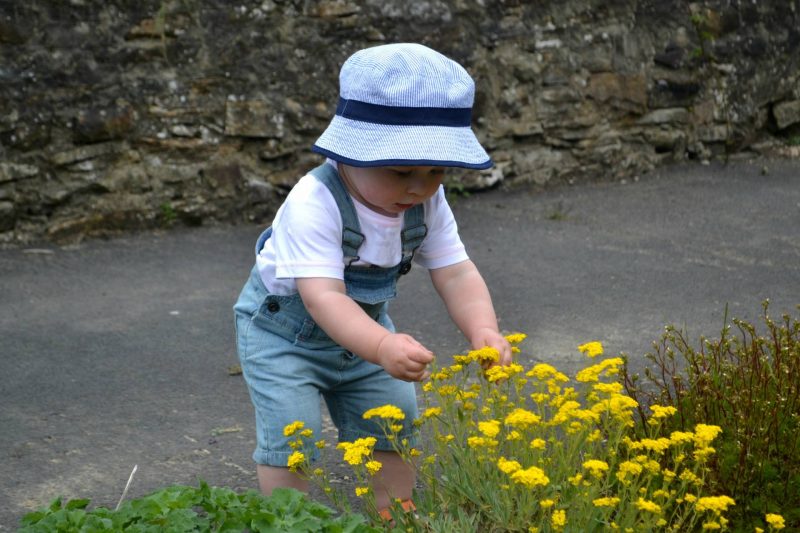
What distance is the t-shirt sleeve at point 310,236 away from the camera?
290 centimetres

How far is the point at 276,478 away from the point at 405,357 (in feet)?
2.09

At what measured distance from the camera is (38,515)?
8.57 ft

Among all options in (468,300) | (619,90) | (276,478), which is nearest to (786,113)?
(619,90)

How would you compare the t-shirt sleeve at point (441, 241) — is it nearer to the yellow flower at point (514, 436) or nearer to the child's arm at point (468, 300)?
the child's arm at point (468, 300)

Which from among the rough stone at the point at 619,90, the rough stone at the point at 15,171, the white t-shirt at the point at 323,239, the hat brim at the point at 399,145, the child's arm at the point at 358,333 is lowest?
the rough stone at the point at 15,171

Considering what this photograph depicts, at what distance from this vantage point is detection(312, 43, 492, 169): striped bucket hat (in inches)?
112

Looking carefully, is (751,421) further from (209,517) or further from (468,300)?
(209,517)

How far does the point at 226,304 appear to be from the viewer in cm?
536

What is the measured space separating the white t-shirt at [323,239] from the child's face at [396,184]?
67 mm

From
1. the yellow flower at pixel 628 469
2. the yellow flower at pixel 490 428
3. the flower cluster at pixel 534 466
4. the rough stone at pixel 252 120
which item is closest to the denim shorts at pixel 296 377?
the flower cluster at pixel 534 466

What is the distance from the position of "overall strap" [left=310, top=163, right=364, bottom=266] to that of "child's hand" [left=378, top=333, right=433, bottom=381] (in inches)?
15.5

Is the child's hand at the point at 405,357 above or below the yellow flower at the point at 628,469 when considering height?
above

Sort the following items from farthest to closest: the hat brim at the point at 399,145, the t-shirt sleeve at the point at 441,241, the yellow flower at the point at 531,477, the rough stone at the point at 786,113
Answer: the rough stone at the point at 786,113 < the t-shirt sleeve at the point at 441,241 < the hat brim at the point at 399,145 < the yellow flower at the point at 531,477

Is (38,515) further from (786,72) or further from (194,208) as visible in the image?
(786,72)
